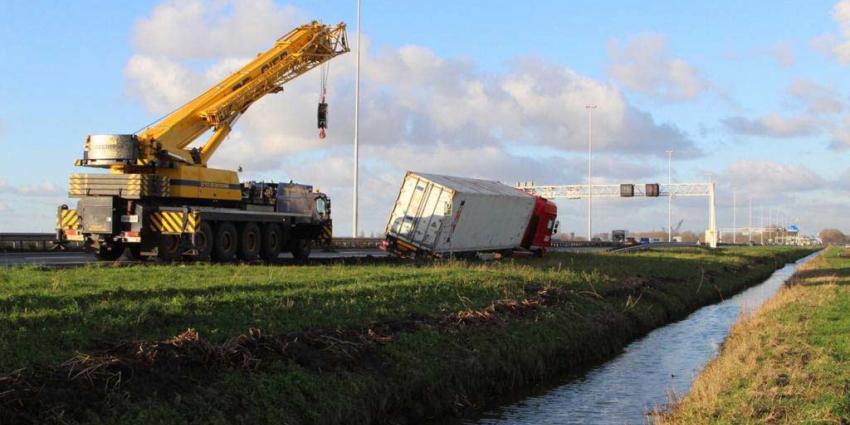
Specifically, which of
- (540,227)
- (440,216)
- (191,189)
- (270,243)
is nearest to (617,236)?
(540,227)

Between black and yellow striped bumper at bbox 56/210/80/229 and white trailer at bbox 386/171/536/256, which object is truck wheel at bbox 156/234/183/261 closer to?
black and yellow striped bumper at bbox 56/210/80/229

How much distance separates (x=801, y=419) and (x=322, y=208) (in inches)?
921

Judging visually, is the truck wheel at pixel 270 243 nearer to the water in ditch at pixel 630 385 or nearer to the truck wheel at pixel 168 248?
the truck wheel at pixel 168 248

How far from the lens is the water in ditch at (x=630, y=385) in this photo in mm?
12461

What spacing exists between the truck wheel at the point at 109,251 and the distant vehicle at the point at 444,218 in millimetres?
10649

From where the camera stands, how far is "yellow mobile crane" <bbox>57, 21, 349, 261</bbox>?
23.7 metres

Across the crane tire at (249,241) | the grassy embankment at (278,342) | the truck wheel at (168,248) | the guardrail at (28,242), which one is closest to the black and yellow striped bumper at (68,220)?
the truck wheel at (168,248)

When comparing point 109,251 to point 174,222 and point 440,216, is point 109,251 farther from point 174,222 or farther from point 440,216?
point 440,216

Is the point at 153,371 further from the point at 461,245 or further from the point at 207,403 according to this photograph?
the point at 461,245

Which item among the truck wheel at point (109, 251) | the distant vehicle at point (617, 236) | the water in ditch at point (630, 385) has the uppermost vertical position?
the distant vehicle at point (617, 236)

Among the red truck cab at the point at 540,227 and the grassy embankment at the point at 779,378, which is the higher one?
the red truck cab at the point at 540,227

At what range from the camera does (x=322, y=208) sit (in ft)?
103

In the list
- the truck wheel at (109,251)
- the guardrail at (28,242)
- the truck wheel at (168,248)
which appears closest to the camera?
the truck wheel at (168,248)

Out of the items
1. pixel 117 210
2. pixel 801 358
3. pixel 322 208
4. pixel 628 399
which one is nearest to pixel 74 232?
pixel 117 210
